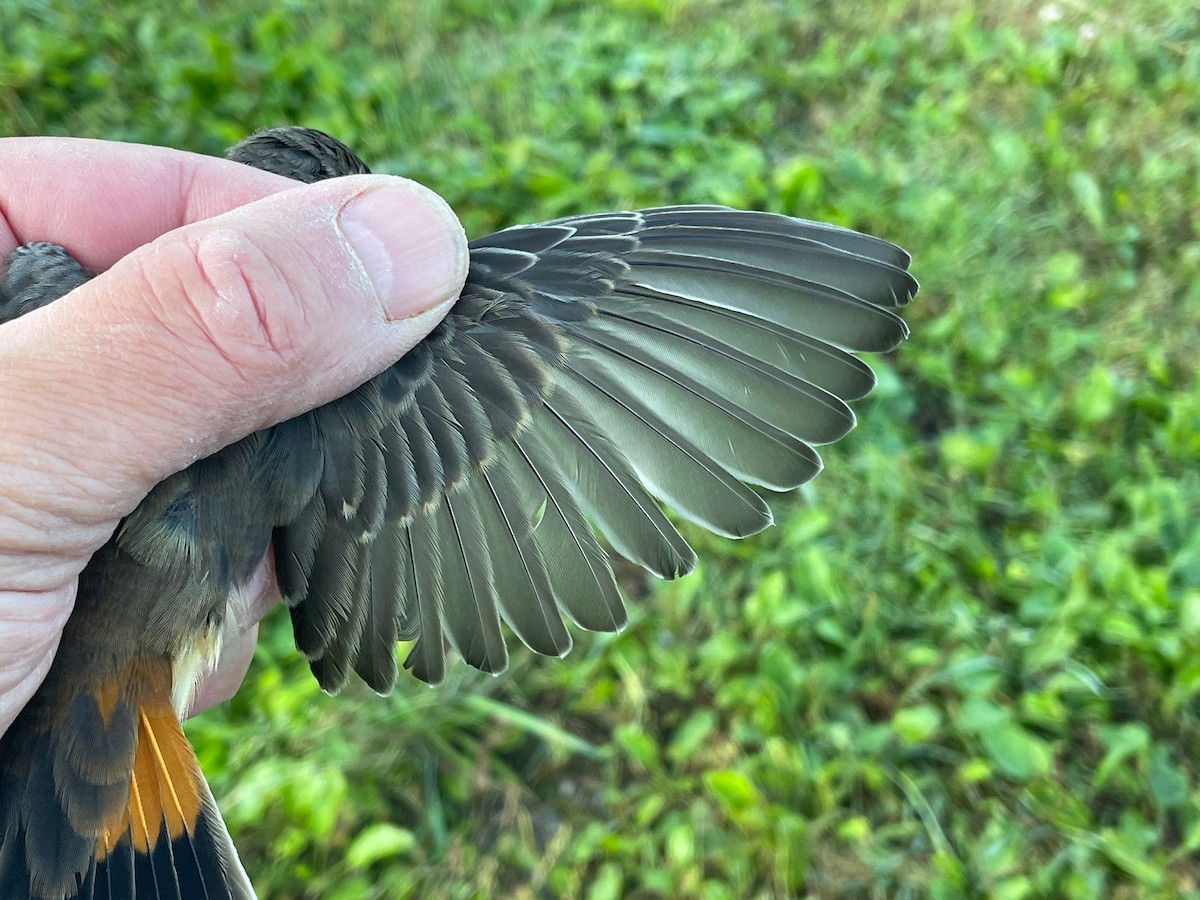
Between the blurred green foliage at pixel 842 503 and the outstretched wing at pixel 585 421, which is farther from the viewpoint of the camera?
the blurred green foliage at pixel 842 503

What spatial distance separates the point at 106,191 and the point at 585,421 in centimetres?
159

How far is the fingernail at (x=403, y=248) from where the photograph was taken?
1.97 metres

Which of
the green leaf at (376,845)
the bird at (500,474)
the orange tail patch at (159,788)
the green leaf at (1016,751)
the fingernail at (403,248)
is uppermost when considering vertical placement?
the fingernail at (403,248)

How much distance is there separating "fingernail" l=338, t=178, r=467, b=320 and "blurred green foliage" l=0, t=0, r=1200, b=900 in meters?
1.53

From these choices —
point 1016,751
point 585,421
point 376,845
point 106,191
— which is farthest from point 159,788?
point 1016,751

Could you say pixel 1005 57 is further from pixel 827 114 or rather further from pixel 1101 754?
pixel 1101 754

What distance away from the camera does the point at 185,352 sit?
5.97ft

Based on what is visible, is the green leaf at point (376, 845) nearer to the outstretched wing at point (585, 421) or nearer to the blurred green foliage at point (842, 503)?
the blurred green foliage at point (842, 503)

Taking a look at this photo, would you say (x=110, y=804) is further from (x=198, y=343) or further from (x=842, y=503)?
(x=842, y=503)

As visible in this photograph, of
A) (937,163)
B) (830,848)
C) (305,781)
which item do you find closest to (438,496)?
(305,781)

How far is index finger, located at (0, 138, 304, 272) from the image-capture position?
2.55 m

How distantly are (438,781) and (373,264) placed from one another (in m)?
1.70

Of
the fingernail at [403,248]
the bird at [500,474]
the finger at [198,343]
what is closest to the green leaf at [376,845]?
the bird at [500,474]

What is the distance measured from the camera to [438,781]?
2.96 meters
